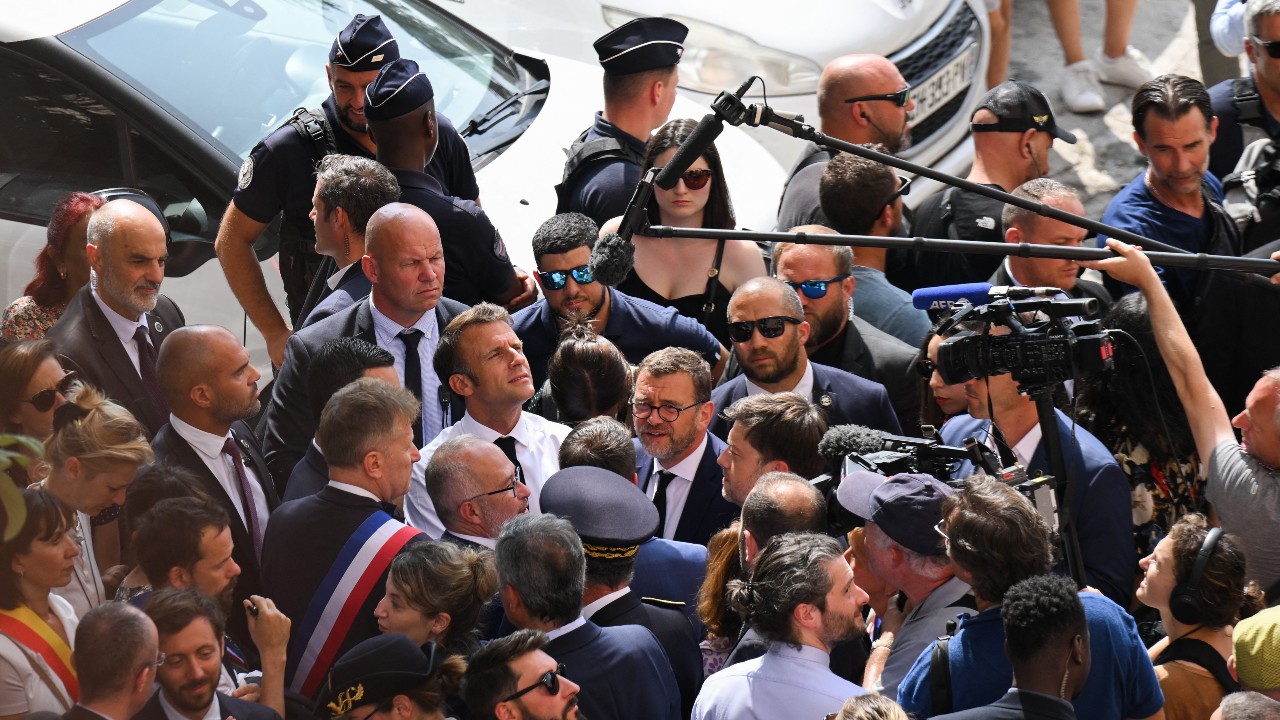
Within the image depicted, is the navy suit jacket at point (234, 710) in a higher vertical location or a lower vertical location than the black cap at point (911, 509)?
lower

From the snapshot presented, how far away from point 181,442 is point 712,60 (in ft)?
11.6

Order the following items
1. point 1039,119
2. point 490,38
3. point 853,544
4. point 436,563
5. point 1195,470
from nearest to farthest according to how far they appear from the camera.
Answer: point 436,563 < point 853,544 < point 1195,470 < point 1039,119 < point 490,38

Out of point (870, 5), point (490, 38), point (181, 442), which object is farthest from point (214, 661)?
point (870, 5)

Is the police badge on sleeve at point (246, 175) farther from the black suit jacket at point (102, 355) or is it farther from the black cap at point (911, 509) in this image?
the black cap at point (911, 509)

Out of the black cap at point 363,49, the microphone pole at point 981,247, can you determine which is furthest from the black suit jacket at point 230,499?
the black cap at point 363,49

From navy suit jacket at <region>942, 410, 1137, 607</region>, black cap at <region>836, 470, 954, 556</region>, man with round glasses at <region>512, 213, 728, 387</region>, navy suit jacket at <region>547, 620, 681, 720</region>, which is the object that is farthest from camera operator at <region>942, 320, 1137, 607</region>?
man with round glasses at <region>512, 213, 728, 387</region>

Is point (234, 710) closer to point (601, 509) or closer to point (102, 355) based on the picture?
point (601, 509)

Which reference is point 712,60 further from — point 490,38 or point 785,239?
point 785,239

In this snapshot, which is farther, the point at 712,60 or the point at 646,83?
the point at 712,60

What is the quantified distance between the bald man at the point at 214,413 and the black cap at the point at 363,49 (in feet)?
4.62

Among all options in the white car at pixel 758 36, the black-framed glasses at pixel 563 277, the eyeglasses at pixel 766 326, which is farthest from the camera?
the white car at pixel 758 36

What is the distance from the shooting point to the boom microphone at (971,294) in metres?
4.02

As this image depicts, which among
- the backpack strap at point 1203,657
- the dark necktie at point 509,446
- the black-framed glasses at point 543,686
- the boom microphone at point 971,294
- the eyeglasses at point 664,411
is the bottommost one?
the dark necktie at point 509,446

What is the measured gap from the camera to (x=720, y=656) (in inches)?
168
